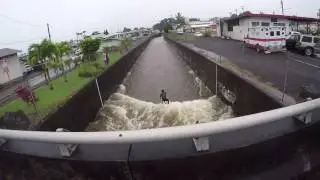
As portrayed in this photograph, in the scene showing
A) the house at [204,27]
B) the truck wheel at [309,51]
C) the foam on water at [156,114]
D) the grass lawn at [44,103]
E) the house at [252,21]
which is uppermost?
the house at [204,27]

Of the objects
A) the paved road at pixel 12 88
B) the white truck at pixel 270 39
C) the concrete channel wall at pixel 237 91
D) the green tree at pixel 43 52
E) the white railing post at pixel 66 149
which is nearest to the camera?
the white railing post at pixel 66 149

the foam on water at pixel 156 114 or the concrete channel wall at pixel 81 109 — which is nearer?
the concrete channel wall at pixel 81 109

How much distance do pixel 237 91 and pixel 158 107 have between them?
4631 millimetres

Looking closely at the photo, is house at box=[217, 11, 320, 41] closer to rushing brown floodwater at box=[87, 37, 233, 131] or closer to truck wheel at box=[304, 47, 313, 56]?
truck wheel at box=[304, 47, 313, 56]

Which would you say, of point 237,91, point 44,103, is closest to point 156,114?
point 237,91

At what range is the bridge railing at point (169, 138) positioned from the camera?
82.4 inches

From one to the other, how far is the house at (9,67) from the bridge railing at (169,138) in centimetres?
2360

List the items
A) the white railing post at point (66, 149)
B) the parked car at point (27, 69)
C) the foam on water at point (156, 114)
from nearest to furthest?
the white railing post at point (66, 149), the foam on water at point (156, 114), the parked car at point (27, 69)

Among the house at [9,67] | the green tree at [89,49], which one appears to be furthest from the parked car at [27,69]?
the green tree at [89,49]

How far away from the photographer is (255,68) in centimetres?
1636

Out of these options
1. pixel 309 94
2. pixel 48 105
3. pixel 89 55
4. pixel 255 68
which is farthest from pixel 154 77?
pixel 309 94

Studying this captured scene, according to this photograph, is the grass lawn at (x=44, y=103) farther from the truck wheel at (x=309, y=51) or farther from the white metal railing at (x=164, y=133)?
the truck wheel at (x=309, y=51)

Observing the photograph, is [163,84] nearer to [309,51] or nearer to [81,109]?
[81,109]

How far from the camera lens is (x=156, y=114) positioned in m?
14.9
